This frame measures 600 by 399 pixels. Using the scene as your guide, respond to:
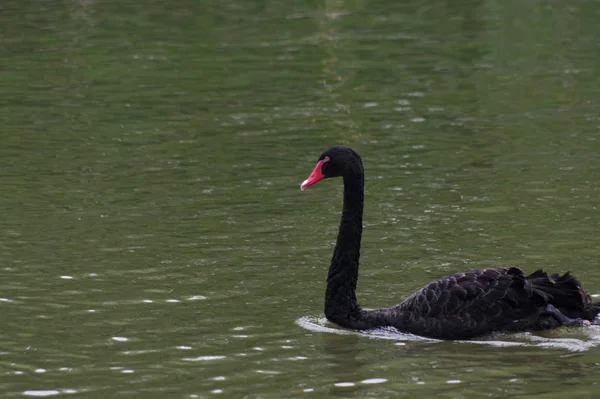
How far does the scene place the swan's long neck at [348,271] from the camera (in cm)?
1021

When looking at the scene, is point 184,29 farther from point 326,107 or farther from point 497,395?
point 497,395

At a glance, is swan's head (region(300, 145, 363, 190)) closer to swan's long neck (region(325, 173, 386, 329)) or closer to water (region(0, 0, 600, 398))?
swan's long neck (region(325, 173, 386, 329))

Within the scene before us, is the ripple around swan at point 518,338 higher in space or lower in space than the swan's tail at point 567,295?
lower

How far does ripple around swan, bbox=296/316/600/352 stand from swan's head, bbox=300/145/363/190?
1168mm

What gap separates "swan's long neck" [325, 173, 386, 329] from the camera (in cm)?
1021

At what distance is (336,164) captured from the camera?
1030cm

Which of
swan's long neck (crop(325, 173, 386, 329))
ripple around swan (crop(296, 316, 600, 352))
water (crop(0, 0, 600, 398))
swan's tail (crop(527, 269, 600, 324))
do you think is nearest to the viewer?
water (crop(0, 0, 600, 398))

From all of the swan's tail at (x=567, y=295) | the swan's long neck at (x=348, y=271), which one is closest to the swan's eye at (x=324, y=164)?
the swan's long neck at (x=348, y=271)

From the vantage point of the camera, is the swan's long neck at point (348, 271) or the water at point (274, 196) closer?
the water at point (274, 196)

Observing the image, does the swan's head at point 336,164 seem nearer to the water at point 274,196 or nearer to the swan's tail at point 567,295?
the water at point 274,196

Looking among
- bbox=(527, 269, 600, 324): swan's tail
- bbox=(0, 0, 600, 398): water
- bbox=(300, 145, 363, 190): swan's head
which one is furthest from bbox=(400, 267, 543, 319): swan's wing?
bbox=(300, 145, 363, 190): swan's head

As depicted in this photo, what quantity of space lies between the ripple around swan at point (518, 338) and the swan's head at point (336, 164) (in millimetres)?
1168

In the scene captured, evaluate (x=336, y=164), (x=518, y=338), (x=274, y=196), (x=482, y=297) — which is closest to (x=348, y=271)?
(x=336, y=164)

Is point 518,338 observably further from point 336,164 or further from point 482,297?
point 336,164
